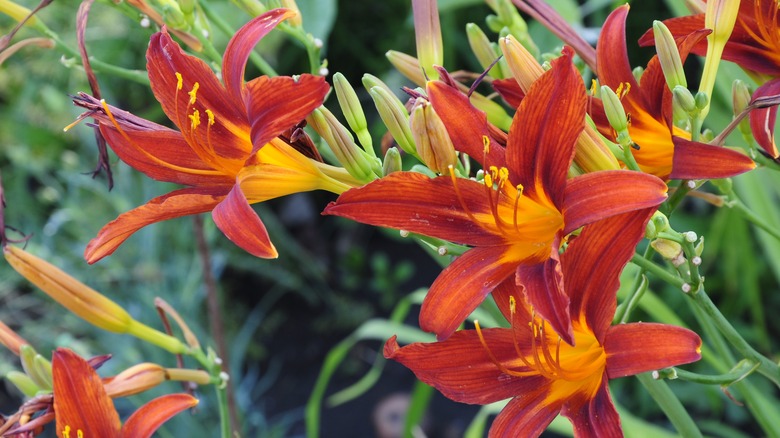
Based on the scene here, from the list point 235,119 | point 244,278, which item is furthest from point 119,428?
point 244,278

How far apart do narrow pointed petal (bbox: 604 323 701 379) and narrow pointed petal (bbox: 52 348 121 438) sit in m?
0.30

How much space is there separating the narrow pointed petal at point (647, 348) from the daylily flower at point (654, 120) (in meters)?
0.07

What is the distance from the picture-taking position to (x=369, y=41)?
1956 mm

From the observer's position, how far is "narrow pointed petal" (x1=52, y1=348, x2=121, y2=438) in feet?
1.58

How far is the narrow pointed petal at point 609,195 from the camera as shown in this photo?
1.15ft

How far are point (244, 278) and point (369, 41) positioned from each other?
68cm

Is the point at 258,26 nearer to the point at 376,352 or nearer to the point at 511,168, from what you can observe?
the point at 511,168

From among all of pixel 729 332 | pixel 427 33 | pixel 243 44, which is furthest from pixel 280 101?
pixel 729 332

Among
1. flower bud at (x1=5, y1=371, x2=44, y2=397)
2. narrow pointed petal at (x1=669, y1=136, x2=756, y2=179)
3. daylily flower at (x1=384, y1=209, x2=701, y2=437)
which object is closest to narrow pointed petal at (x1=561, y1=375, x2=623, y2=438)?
daylily flower at (x1=384, y1=209, x2=701, y2=437)

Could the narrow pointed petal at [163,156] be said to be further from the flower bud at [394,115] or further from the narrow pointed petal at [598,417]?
the narrow pointed petal at [598,417]

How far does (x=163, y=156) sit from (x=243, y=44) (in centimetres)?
9

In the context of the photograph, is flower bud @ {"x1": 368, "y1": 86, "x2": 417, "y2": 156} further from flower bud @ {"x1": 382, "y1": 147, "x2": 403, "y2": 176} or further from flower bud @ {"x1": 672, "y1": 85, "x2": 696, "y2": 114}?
flower bud @ {"x1": 672, "y1": 85, "x2": 696, "y2": 114}

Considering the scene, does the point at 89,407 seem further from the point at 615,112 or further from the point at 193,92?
the point at 615,112

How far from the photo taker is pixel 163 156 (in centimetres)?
47
